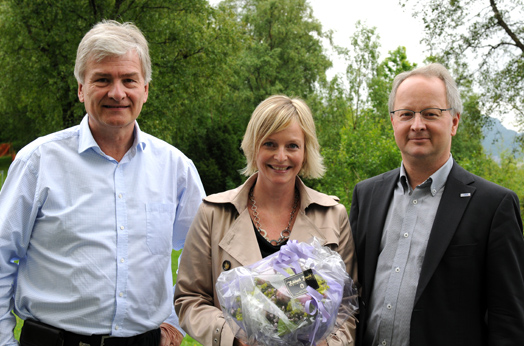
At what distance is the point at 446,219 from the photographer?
10.6 ft

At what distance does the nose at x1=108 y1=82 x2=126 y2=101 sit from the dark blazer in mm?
2274

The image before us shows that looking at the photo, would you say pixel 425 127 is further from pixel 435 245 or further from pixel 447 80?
pixel 435 245

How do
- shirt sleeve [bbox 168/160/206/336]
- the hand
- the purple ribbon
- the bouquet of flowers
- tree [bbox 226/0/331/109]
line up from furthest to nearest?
tree [bbox 226/0/331/109] < shirt sleeve [bbox 168/160/206/336] < the hand < the purple ribbon < the bouquet of flowers

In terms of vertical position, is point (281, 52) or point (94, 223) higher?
point (281, 52)

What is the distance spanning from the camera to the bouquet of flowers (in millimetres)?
2580

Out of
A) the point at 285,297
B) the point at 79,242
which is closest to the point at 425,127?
the point at 285,297

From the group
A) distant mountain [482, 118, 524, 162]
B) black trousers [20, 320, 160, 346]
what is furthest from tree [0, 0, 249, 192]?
black trousers [20, 320, 160, 346]

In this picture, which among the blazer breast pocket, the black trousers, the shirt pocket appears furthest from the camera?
the shirt pocket

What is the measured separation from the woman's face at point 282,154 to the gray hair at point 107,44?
1.11m

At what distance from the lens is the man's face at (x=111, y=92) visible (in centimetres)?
345

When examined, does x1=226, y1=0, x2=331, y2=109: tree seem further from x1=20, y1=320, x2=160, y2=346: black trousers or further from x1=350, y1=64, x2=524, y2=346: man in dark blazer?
x1=20, y1=320, x2=160, y2=346: black trousers

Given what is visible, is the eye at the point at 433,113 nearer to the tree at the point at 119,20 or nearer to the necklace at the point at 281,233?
the necklace at the point at 281,233

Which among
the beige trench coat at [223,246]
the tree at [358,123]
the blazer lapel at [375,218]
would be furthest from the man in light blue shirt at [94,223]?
the tree at [358,123]

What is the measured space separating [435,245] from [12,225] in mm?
2738
